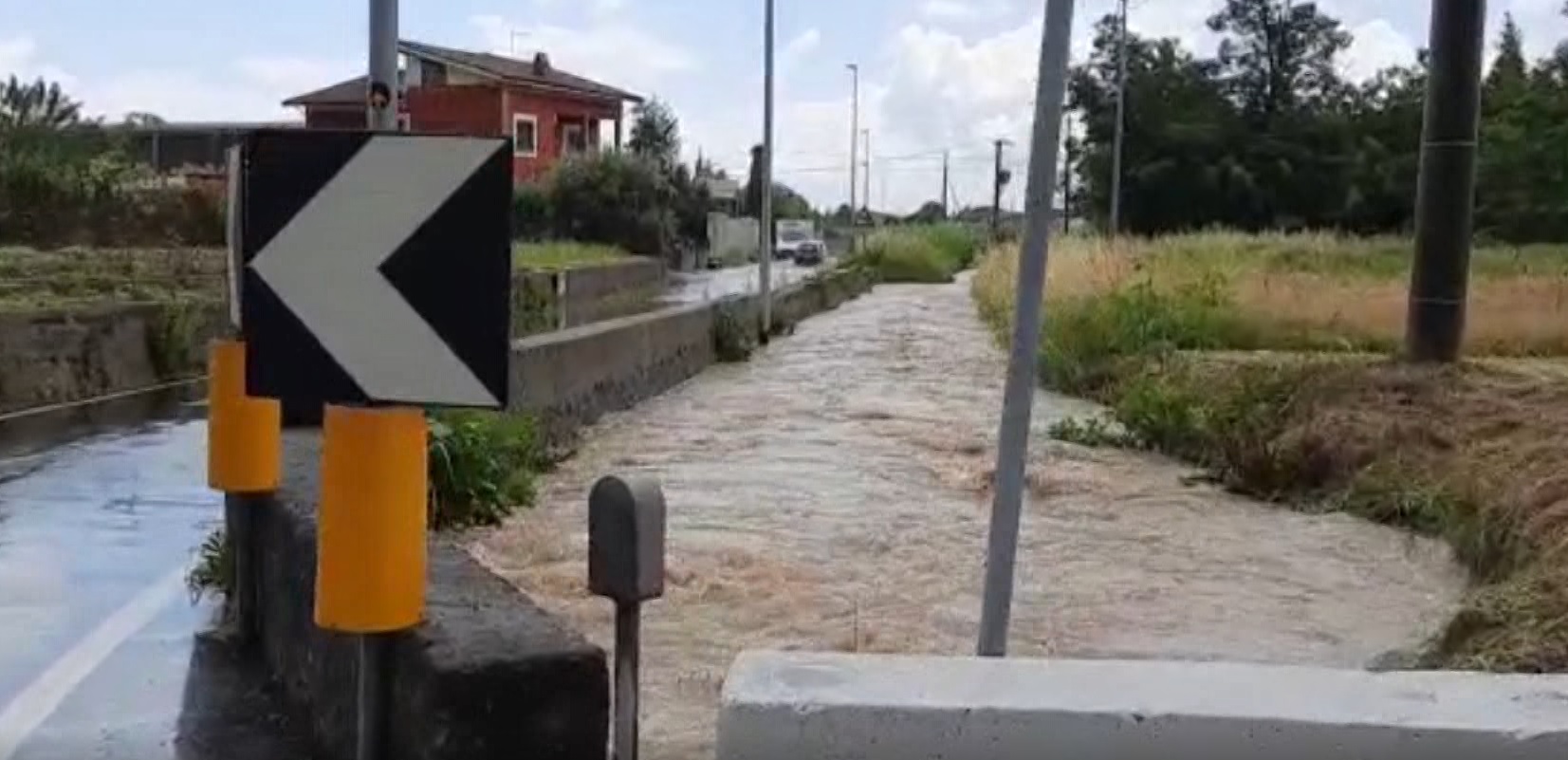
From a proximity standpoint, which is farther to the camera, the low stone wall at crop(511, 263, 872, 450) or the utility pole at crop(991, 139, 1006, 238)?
the utility pole at crop(991, 139, 1006, 238)

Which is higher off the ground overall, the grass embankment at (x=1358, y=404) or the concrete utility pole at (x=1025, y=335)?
the concrete utility pole at (x=1025, y=335)

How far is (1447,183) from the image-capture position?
14.3 meters

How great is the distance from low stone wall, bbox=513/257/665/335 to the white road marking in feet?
34.5

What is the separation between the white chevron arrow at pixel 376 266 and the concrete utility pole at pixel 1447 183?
479 inches

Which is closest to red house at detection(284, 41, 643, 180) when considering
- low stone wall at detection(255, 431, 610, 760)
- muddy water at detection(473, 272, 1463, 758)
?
muddy water at detection(473, 272, 1463, 758)

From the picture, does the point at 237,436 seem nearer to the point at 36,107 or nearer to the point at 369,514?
the point at 369,514

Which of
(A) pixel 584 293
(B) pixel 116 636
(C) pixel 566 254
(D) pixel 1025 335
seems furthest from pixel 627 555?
(C) pixel 566 254

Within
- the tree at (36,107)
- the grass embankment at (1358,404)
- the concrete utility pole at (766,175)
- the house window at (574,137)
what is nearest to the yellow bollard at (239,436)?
the grass embankment at (1358,404)

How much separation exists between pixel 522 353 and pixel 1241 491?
482 centimetres

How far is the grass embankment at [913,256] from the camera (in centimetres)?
6366

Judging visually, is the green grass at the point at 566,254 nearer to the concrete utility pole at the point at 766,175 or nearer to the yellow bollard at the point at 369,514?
the concrete utility pole at the point at 766,175

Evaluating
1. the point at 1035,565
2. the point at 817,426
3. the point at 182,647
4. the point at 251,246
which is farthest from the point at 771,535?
the point at 251,246

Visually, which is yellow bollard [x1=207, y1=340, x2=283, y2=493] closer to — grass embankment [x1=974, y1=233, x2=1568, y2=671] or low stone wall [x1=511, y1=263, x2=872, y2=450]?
low stone wall [x1=511, y1=263, x2=872, y2=450]

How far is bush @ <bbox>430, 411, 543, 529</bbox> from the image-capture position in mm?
9914
